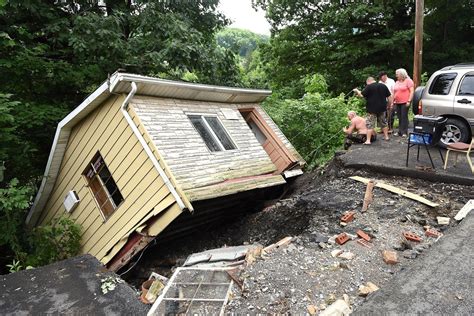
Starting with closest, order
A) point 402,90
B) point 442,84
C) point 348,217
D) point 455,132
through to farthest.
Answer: point 348,217 < point 455,132 < point 442,84 < point 402,90

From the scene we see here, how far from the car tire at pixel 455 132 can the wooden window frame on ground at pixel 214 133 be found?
5.50 m

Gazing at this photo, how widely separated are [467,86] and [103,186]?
9362mm

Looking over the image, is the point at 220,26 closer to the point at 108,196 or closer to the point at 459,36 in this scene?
the point at 108,196

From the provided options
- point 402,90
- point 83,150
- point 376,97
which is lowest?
point 402,90

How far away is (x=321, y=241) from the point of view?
574 centimetres

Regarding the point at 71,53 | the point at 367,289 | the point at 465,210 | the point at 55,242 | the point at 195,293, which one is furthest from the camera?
the point at 71,53

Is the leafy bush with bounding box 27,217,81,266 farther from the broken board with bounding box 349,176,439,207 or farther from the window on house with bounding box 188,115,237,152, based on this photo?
the broken board with bounding box 349,176,439,207

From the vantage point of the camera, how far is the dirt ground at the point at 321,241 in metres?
4.45

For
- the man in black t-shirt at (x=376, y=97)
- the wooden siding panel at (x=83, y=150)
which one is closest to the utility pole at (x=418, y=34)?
the man in black t-shirt at (x=376, y=97)

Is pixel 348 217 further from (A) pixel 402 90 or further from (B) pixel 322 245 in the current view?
(A) pixel 402 90

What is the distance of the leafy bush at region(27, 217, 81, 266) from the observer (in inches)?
322

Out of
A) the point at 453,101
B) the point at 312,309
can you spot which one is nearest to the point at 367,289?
the point at 312,309

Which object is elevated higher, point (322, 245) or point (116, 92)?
point (116, 92)

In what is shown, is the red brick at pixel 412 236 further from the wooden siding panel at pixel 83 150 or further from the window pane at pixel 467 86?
the wooden siding panel at pixel 83 150
